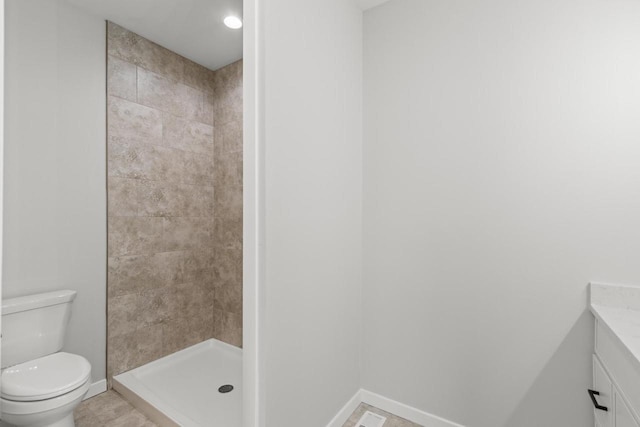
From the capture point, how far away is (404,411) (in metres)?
1.86

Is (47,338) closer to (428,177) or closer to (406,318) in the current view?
(406,318)

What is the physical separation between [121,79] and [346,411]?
2.67 metres

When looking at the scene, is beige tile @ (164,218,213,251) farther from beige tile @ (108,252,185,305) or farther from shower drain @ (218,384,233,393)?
shower drain @ (218,384,233,393)

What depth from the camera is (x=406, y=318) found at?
6.12 ft

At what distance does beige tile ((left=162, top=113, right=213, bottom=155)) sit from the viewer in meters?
2.55

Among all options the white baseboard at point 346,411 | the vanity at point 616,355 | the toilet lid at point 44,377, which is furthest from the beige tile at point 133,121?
the vanity at point 616,355

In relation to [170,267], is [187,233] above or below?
above

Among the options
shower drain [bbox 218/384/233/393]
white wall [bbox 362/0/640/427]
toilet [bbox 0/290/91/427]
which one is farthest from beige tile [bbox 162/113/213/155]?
shower drain [bbox 218/384/233/393]

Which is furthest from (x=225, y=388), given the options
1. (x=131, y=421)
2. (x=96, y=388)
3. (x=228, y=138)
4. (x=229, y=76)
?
(x=229, y=76)

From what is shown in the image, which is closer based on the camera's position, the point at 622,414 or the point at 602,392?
the point at 622,414

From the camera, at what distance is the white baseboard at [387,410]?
5.75ft

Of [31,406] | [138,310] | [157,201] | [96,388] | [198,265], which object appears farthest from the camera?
[198,265]

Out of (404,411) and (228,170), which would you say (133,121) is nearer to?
(228,170)

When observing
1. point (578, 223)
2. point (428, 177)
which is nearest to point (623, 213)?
point (578, 223)
